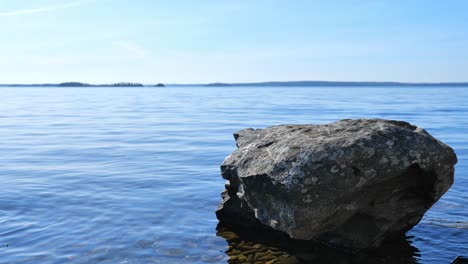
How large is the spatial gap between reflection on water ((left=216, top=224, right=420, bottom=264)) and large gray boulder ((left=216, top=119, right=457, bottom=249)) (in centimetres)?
24

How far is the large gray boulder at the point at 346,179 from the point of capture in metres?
8.25

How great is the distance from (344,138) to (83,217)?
6538mm

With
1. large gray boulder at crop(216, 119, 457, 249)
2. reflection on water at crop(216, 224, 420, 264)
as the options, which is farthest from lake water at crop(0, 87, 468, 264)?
large gray boulder at crop(216, 119, 457, 249)

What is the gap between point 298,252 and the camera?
358 inches

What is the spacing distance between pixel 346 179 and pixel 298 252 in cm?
186

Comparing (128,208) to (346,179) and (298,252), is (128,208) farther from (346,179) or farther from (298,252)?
(346,179)

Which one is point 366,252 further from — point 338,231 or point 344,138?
point 344,138

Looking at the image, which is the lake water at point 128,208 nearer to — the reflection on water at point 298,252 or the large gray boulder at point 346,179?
the reflection on water at point 298,252

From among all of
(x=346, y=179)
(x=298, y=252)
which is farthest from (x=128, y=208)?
(x=346, y=179)

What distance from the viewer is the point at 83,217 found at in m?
11.4

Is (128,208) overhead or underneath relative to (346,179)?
underneath

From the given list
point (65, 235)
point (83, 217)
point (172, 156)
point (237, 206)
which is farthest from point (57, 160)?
point (237, 206)

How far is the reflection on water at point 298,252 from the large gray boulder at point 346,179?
24 cm

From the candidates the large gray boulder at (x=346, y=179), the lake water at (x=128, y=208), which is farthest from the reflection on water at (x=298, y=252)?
the large gray boulder at (x=346, y=179)
